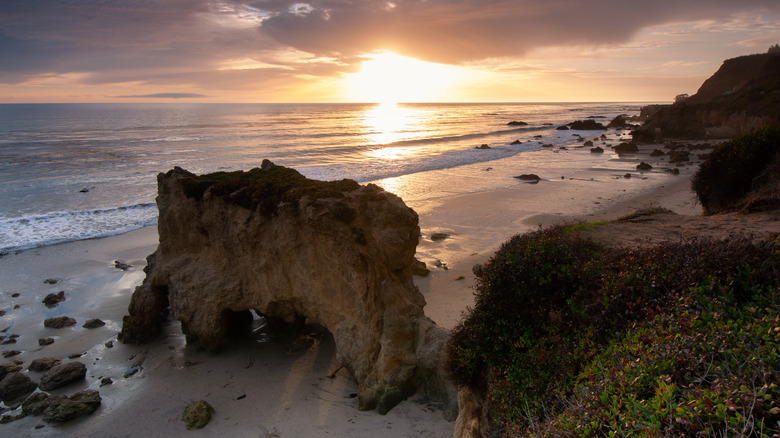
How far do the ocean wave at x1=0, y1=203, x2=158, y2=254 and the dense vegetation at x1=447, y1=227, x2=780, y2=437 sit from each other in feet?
62.2

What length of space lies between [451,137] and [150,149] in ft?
125

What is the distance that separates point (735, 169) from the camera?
11.6 m

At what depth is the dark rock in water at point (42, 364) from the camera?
990 cm

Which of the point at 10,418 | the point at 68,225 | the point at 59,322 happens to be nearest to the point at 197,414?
the point at 10,418

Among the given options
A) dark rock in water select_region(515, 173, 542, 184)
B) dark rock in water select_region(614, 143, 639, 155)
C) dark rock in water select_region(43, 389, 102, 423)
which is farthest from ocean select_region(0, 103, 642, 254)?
dark rock in water select_region(43, 389, 102, 423)

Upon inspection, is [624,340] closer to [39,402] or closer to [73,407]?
[73,407]

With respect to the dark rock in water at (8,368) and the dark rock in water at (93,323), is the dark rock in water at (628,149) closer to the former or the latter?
the dark rock in water at (93,323)

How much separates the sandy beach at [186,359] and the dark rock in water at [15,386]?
30.5 inches

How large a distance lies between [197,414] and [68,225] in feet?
56.6

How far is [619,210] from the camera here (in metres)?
20.0

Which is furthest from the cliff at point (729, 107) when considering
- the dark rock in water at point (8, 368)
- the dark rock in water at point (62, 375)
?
the dark rock in water at point (8, 368)

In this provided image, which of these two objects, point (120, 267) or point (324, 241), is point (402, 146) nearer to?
point (120, 267)

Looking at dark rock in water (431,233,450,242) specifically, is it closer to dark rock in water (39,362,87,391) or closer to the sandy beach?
the sandy beach

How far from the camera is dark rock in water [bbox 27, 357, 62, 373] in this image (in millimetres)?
9898
